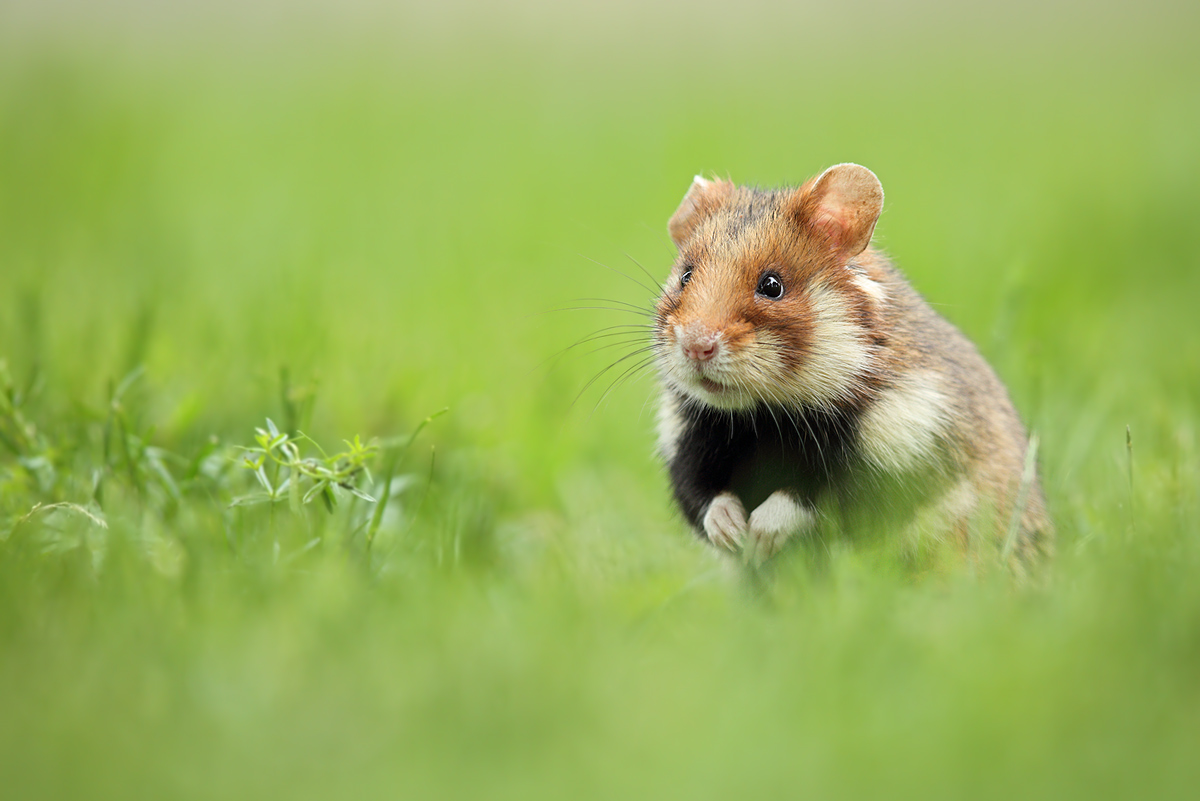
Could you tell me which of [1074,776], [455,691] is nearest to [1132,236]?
[1074,776]

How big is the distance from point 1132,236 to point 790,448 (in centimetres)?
538

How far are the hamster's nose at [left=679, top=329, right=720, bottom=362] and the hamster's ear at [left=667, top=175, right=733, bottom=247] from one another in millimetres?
796

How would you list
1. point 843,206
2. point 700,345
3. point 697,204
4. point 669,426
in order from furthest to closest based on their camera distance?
1. point 697,204
2. point 669,426
3. point 843,206
4. point 700,345

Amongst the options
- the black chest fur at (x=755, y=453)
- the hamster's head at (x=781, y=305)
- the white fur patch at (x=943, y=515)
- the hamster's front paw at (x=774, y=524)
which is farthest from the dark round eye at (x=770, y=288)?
the white fur patch at (x=943, y=515)

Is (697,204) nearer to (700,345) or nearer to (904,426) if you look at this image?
(700,345)

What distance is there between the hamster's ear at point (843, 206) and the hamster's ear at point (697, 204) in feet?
1.63

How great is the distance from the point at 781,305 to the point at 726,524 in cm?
77

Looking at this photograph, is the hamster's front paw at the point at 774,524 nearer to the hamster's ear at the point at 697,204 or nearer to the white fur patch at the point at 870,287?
the white fur patch at the point at 870,287

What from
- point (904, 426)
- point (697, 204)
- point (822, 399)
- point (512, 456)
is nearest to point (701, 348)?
point (822, 399)

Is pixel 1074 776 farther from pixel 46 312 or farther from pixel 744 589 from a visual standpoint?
pixel 46 312

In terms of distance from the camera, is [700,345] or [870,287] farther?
[870,287]

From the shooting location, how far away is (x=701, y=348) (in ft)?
11.4

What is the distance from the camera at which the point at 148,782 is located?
2.26 metres

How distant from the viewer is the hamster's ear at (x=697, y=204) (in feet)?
13.8
